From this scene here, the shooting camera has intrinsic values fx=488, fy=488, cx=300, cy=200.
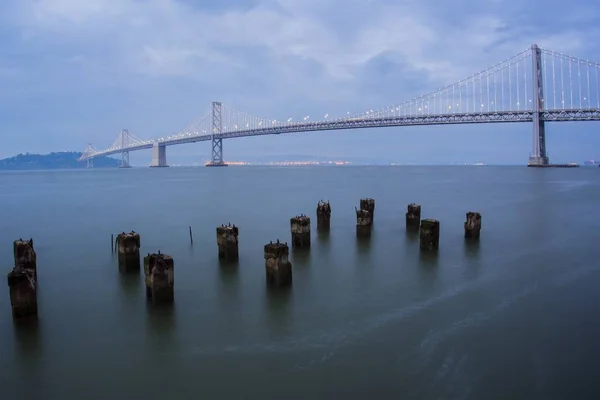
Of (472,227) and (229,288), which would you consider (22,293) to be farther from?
(472,227)

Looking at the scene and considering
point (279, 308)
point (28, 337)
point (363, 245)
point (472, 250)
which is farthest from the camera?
point (363, 245)

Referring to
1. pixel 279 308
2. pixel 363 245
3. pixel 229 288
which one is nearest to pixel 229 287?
pixel 229 288

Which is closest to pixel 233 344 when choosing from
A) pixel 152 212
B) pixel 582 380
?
pixel 582 380

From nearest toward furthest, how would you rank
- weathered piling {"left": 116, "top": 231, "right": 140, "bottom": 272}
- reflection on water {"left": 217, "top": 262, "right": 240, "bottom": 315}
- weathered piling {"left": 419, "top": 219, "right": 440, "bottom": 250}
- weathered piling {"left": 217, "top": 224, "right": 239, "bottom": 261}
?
reflection on water {"left": 217, "top": 262, "right": 240, "bottom": 315} < weathered piling {"left": 116, "top": 231, "right": 140, "bottom": 272} < weathered piling {"left": 217, "top": 224, "right": 239, "bottom": 261} < weathered piling {"left": 419, "top": 219, "right": 440, "bottom": 250}

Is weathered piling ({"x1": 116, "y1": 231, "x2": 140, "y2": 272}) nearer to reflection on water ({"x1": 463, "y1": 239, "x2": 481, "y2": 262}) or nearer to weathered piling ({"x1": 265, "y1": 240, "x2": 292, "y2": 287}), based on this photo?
weathered piling ({"x1": 265, "y1": 240, "x2": 292, "y2": 287})

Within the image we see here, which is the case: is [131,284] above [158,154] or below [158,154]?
below

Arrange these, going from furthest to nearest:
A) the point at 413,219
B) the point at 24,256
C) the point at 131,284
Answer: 1. the point at 413,219
2. the point at 24,256
3. the point at 131,284

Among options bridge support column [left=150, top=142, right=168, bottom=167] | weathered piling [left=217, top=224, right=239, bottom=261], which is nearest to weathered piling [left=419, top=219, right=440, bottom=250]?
weathered piling [left=217, top=224, right=239, bottom=261]
